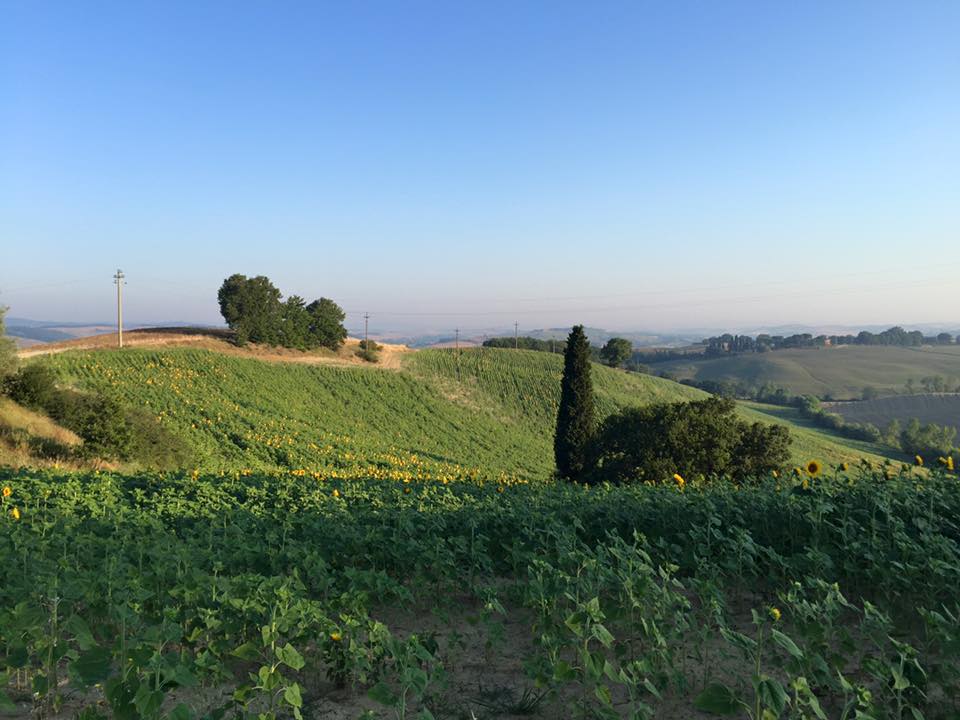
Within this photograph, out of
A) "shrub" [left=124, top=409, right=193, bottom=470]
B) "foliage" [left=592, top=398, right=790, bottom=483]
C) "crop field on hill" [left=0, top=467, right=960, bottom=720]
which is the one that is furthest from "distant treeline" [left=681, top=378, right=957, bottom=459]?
"shrub" [left=124, top=409, right=193, bottom=470]

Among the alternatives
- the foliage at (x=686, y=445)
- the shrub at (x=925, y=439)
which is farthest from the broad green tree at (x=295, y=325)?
the shrub at (x=925, y=439)

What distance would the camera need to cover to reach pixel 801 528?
5.88m

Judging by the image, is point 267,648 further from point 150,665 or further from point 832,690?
point 832,690

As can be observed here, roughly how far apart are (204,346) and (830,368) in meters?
161

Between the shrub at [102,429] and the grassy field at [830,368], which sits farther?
the grassy field at [830,368]

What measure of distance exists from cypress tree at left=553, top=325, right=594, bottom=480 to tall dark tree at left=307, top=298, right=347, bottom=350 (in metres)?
33.2

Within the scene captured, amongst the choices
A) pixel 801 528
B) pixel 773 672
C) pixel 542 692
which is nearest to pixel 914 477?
pixel 801 528

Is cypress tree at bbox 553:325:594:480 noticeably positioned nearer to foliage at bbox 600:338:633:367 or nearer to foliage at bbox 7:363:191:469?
foliage at bbox 7:363:191:469

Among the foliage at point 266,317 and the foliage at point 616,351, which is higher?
the foliage at point 266,317

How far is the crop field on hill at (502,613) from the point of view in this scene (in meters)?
3.09

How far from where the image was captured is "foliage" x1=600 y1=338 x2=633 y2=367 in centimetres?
8375

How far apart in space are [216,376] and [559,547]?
38.0 m

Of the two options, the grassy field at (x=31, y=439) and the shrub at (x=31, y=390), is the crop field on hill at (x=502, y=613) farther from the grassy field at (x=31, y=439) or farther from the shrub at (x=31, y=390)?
the shrub at (x=31, y=390)

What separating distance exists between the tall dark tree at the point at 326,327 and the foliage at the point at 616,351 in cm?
4550
